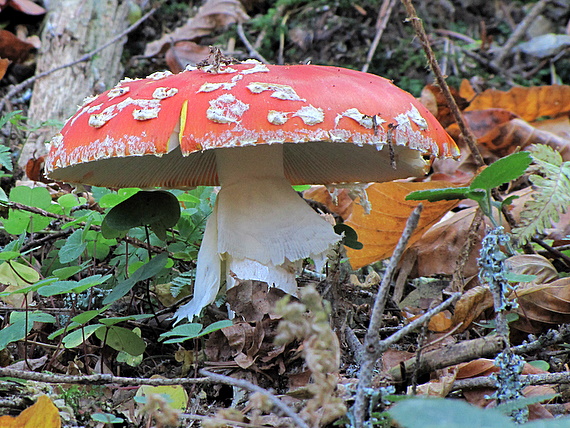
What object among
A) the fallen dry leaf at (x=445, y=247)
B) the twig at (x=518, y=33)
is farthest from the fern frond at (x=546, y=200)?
the twig at (x=518, y=33)

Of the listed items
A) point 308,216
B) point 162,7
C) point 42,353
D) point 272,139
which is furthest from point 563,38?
point 42,353

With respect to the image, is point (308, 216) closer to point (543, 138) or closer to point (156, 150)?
point (156, 150)

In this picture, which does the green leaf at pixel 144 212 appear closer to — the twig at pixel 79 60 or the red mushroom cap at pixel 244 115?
the red mushroom cap at pixel 244 115

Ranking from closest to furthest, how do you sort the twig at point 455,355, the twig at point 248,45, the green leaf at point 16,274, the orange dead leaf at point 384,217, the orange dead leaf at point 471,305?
the twig at point 455,355, the orange dead leaf at point 471,305, the green leaf at point 16,274, the orange dead leaf at point 384,217, the twig at point 248,45

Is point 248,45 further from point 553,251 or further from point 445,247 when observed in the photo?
point 553,251

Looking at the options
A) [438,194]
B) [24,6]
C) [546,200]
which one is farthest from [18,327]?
[24,6]
